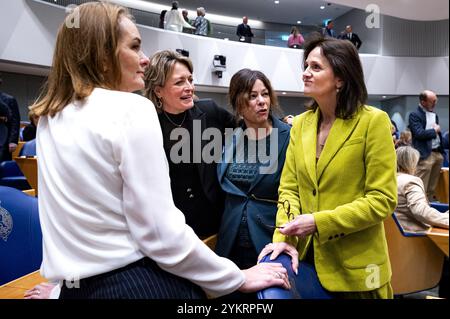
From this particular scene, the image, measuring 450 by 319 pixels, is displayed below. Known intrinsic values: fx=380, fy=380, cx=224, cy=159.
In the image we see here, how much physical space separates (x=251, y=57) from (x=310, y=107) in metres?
9.82

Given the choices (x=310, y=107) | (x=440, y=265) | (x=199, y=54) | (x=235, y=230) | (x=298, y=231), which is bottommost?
(x=440, y=265)

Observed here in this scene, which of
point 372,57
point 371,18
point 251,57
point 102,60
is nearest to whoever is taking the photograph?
point 102,60

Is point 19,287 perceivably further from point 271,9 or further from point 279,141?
point 271,9

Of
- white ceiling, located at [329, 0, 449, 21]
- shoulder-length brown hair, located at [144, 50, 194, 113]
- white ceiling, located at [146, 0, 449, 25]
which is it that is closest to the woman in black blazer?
shoulder-length brown hair, located at [144, 50, 194, 113]

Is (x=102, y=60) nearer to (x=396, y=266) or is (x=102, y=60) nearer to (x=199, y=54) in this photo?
(x=396, y=266)

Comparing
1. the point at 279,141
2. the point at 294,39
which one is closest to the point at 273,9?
the point at 294,39

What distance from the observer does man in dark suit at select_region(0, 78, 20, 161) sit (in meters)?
3.87

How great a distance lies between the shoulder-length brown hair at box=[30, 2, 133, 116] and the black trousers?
364mm

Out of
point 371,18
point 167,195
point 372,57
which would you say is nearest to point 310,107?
point 371,18

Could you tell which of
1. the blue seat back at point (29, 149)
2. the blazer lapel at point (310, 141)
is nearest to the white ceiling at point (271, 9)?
the blue seat back at point (29, 149)

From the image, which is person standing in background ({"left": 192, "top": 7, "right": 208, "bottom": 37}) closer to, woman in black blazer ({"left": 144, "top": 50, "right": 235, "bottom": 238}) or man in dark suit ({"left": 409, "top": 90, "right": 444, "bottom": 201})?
man in dark suit ({"left": 409, "top": 90, "right": 444, "bottom": 201})

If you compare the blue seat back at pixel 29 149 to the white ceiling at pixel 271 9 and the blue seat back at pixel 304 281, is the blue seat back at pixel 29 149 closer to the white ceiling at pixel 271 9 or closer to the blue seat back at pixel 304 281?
the blue seat back at pixel 304 281

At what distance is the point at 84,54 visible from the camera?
0.81 meters

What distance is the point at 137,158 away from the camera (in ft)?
2.37
